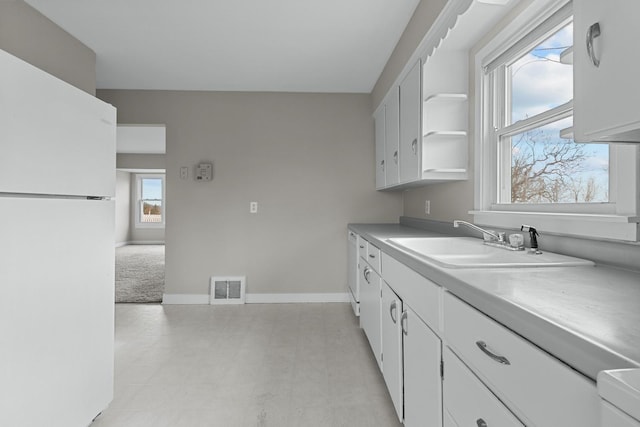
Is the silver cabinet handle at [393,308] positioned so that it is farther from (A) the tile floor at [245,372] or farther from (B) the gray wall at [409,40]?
(B) the gray wall at [409,40]

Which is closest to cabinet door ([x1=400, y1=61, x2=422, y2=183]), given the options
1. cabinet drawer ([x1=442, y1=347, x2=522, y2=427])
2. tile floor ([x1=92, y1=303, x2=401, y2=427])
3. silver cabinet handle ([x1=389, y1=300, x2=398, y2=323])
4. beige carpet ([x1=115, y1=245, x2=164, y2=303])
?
silver cabinet handle ([x1=389, y1=300, x2=398, y2=323])

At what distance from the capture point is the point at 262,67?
3482 millimetres

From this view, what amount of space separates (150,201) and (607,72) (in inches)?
420

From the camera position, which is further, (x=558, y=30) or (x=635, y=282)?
(x=558, y=30)

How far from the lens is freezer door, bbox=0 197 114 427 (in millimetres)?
1258

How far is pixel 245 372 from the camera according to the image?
7.81ft

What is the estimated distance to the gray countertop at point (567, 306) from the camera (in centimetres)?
54

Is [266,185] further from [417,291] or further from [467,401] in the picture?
[467,401]

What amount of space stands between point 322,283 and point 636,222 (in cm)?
324

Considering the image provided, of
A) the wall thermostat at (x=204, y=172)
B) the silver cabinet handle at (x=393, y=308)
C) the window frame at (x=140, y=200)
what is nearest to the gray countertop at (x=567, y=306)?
the silver cabinet handle at (x=393, y=308)

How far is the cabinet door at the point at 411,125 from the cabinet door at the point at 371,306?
72cm

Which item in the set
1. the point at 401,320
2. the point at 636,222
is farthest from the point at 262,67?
the point at 636,222

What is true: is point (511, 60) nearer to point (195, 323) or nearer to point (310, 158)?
point (310, 158)

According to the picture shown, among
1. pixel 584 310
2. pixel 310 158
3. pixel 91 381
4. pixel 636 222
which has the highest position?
pixel 310 158
